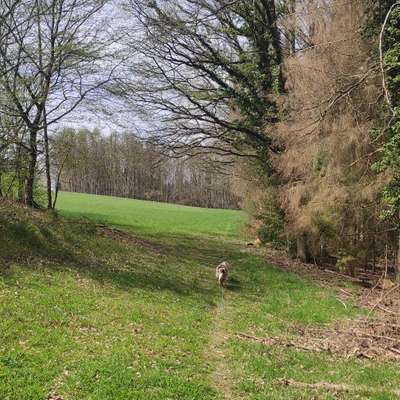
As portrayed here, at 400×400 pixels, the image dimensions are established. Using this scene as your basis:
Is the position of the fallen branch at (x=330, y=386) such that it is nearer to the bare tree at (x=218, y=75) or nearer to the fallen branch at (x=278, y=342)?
the fallen branch at (x=278, y=342)

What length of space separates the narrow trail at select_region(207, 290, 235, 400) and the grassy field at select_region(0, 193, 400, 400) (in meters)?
0.02

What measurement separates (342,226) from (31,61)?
1302cm

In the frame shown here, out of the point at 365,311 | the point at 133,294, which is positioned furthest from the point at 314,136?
the point at 133,294

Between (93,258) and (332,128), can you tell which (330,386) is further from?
(332,128)

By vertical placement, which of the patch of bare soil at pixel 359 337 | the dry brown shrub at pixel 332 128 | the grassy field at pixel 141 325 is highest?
the dry brown shrub at pixel 332 128

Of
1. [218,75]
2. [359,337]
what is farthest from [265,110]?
[359,337]

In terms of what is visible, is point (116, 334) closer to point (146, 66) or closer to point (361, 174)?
point (361, 174)

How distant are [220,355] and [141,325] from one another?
1732 millimetres

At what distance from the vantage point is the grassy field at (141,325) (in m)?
5.98

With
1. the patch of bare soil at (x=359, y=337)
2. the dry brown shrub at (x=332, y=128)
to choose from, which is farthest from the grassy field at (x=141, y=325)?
the dry brown shrub at (x=332, y=128)

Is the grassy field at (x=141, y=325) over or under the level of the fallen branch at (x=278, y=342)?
over

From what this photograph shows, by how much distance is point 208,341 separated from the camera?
8.53 m

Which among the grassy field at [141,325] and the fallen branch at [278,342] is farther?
the fallen branch at [278,342]

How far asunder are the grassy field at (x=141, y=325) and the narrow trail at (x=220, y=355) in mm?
17
